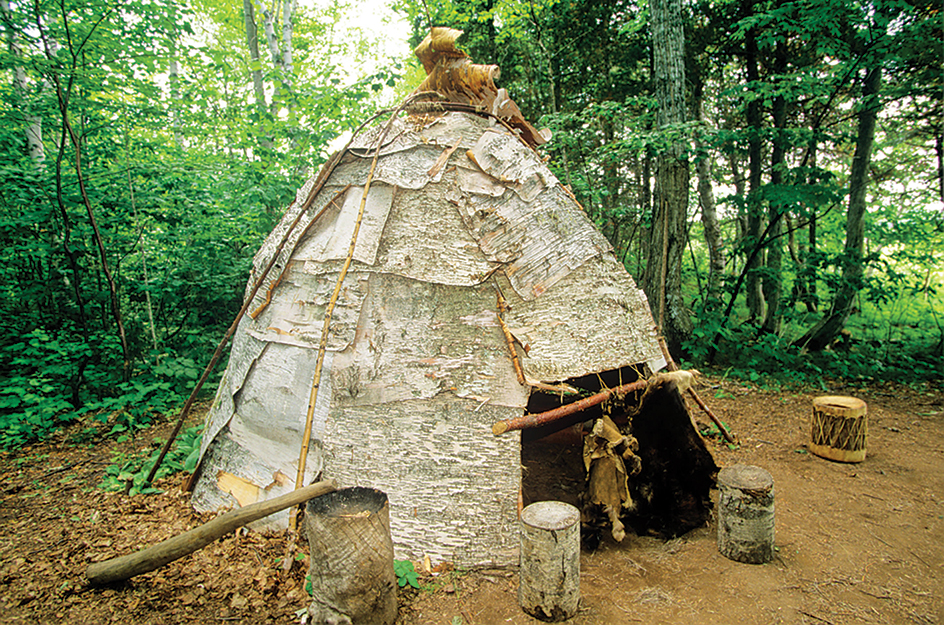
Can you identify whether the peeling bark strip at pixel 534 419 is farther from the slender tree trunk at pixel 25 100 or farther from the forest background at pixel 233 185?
the slender tree trunk at pixel 25 100

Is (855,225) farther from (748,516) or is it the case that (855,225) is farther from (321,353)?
(321,353)

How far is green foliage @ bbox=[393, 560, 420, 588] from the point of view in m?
2.61

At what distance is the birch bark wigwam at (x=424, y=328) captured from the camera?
284 centimetres

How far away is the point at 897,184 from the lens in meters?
11.3

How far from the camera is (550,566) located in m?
2.43

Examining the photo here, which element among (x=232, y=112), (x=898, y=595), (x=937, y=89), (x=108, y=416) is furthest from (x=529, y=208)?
(x=937, y=89)

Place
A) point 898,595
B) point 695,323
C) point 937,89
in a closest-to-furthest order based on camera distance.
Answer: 1. point 898,595
2. point 937,89
3. point 695,323

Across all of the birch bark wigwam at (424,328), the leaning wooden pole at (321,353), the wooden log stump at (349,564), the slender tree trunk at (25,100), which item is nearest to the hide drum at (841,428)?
the birch bark wigwam at (424,328)

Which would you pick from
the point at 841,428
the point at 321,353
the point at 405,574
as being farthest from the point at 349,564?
the point at 841,428

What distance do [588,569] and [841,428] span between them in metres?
3.33

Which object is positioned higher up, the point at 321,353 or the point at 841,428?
the point at 321,353

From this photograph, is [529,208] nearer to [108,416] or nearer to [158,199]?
[158,199]

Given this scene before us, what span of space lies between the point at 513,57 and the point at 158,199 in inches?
343

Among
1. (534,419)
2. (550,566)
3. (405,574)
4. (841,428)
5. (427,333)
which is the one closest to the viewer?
(550,566)
